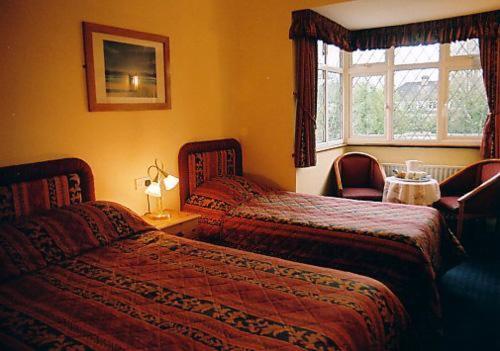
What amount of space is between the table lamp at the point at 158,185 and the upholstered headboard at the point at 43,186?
0.42 meters

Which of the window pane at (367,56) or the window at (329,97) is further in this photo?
the window pane at (367,56)

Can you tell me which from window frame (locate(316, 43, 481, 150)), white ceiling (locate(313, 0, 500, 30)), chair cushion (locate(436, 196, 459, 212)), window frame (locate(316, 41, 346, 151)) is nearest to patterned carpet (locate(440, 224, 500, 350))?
chair cushion (locate(436, 196, 459, 212))

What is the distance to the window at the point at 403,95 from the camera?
4.55 m

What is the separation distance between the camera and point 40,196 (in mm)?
2402

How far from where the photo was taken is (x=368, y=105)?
5188 millimetres

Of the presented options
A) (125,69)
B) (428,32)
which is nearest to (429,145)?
(428,32)

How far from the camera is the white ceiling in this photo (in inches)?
149

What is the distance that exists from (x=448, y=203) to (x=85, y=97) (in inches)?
131

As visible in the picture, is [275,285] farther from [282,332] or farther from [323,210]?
[323,210]

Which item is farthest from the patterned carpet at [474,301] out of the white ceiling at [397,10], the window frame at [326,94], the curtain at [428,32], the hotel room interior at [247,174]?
the white ceiling at [397,10]

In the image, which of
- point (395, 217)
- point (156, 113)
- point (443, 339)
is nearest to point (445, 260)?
point (395, 217)

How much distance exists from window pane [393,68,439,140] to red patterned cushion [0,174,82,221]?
3804mm

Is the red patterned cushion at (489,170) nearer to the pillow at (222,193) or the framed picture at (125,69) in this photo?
the pillow at (222,193)

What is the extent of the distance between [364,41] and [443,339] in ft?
11.4
